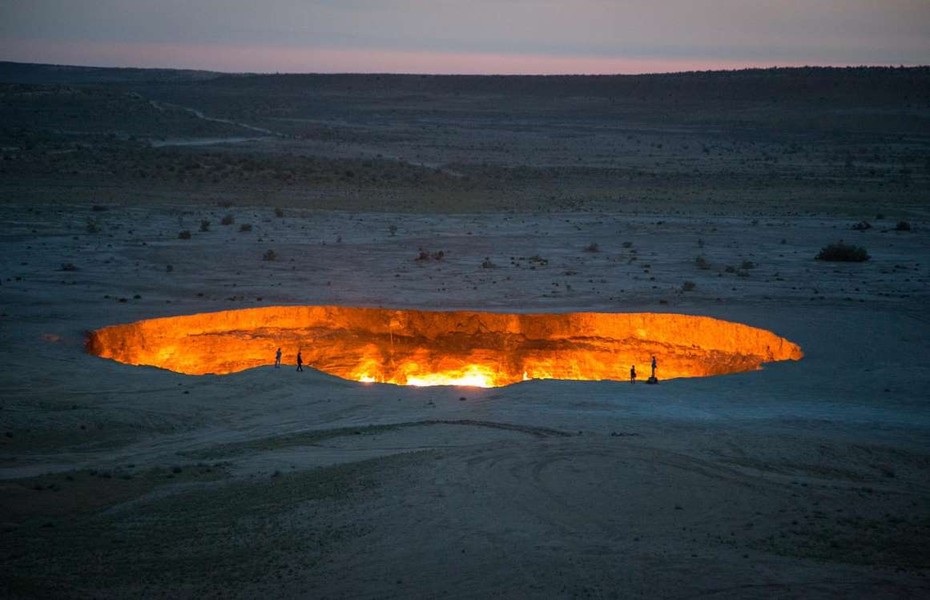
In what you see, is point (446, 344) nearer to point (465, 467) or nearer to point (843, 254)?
point (465, 467)

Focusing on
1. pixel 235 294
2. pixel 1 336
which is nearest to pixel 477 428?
pixel 1 336

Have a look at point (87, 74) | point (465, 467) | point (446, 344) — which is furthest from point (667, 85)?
point (87, 74)

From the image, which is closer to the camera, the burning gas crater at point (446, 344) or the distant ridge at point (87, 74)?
the burning gas crater at point (446, 344)

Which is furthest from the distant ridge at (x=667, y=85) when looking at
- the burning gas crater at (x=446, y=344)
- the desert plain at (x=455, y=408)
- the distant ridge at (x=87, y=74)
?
the burning gas crater at (x=446, y=344)

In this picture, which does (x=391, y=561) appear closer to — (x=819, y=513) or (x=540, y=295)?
(x=819, y=513)

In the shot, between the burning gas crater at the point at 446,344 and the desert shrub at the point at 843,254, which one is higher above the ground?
the desert shrub at the point at 843,254

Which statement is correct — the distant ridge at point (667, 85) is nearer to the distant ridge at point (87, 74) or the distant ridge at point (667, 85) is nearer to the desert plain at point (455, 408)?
the distant ridge at point (87, 74)
